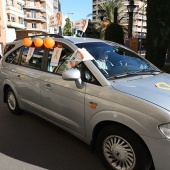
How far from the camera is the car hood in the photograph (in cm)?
246

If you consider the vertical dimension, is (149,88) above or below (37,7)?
below

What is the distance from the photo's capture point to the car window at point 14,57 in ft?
16.0

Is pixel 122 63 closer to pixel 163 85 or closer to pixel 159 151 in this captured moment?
pixel 163 85

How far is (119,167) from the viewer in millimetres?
2844

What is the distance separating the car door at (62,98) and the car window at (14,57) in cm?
127

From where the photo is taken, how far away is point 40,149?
3.67 m

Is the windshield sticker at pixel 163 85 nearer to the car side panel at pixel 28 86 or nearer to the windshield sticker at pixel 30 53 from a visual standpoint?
the car side panel at pixel 28 86

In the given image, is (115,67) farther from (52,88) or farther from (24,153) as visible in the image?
(24,153)

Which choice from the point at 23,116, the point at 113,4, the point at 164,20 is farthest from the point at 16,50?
the point at 113,4

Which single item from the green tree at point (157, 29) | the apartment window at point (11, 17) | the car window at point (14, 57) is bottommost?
the car window at point (14, 57)

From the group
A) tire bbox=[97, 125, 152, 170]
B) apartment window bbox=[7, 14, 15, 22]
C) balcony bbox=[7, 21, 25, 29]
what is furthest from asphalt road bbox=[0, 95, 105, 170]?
apartment window bbox=[7, 14, 15, 22]

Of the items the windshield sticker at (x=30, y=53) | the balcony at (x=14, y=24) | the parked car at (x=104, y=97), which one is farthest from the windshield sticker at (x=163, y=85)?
the balcony at (x=14, y=24)

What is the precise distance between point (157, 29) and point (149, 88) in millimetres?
7949

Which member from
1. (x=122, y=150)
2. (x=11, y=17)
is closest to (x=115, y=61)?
(x=122, y=150)
